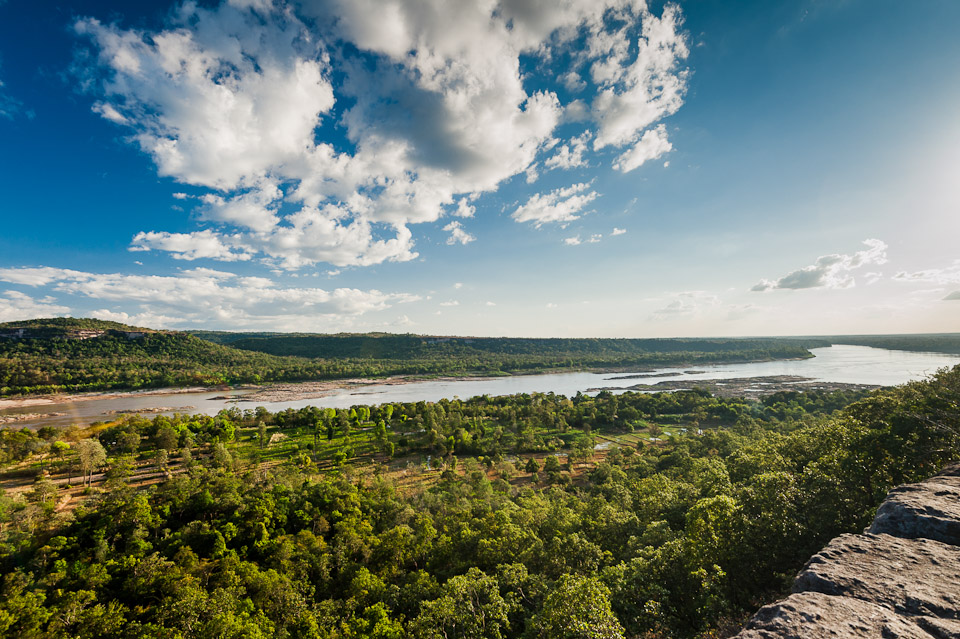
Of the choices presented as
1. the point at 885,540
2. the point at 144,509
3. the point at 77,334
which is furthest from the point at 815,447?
the point at 77,334

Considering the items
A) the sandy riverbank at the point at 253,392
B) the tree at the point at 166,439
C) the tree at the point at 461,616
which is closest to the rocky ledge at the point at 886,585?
the tree at the point at 461,616

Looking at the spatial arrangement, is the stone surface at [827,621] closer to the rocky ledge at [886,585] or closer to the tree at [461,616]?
the rocky ledge at [886,585]

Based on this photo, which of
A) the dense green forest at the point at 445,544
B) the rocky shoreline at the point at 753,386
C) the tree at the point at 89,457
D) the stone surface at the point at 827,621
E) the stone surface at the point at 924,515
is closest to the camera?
the stone surface at the point at 827,621

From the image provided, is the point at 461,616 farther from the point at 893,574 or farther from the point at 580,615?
the point at 893,574

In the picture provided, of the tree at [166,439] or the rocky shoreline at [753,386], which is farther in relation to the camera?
the rocky shoreline at [753,386]

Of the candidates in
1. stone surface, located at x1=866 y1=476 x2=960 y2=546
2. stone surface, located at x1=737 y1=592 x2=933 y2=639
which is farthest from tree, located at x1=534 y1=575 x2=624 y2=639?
stone surface, located at x1=866 y1=476 x2=960 y2=546

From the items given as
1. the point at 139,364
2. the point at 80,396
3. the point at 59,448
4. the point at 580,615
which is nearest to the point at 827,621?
the point at 580,615
